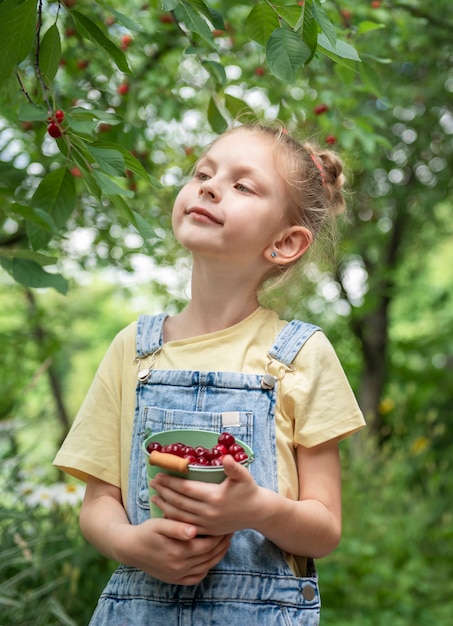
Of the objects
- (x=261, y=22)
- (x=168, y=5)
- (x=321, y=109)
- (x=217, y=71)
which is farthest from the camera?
(x=321, y=109)

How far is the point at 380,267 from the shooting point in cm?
543

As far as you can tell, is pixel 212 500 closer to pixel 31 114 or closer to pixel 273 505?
pixel 273 505

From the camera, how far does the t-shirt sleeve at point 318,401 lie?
1265mm

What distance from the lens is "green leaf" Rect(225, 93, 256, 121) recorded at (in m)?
1.69

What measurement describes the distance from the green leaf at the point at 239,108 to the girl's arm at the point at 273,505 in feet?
2.56

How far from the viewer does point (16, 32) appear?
114 cm

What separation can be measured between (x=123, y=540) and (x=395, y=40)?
1.95m

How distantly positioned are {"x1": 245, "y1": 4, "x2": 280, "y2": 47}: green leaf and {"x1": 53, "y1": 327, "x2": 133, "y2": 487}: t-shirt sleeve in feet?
1.96

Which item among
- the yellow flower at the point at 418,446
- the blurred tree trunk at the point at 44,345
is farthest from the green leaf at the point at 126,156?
the yellow flower at the point at 418,446

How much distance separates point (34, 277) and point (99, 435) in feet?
1.02

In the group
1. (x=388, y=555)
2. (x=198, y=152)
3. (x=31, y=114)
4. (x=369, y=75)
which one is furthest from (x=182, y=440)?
(x=388, y=555)

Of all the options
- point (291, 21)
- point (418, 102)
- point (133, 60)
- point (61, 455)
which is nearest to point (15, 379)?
point (133, 60)

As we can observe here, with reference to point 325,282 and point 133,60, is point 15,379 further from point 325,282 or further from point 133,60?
point 325,282

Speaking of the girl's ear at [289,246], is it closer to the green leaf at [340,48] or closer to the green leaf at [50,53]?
the green leaf at [340,48]
